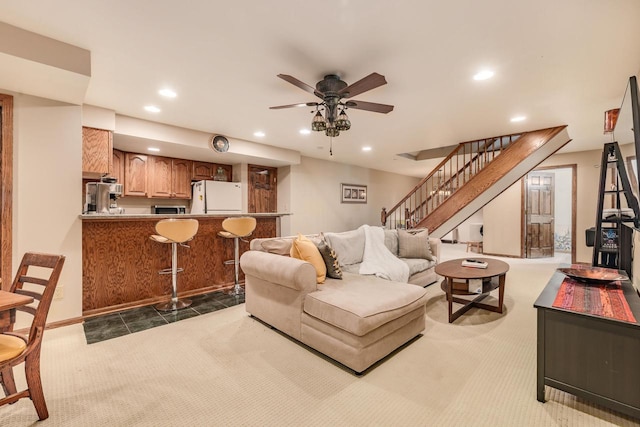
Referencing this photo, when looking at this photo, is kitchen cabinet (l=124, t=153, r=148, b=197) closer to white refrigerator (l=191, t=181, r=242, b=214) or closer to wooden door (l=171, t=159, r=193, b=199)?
wooden door (l=171, t=159, r=193, b=199)

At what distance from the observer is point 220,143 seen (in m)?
4.73

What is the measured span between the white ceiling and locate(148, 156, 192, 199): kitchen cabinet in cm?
160

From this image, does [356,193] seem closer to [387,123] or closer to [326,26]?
[387,123]

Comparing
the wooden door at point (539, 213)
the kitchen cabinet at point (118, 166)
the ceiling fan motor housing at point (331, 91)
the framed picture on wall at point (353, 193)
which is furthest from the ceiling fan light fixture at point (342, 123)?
the wooden door at point (539, 213)

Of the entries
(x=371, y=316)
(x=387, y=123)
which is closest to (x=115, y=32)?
(x=371, y=316)

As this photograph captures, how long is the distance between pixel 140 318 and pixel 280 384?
1.95 metres

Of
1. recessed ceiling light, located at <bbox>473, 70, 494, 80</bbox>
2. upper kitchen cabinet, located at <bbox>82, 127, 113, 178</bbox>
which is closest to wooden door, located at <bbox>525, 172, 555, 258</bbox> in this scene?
recessed ceiling light, located at <bbox>473, 70, 494, 80</bbox>

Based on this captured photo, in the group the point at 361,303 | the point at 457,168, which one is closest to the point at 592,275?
the point at 361,303

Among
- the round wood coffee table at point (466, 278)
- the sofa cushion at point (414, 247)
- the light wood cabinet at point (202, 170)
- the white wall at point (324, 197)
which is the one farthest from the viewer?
the white wall at point (324, 197)

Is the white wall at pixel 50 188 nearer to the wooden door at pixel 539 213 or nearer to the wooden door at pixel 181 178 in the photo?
the wooden door at pixel 181 178

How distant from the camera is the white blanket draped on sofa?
3139 millimetres

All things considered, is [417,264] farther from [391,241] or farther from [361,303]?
[361,303]

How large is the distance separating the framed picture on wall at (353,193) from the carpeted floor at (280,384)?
492 cm

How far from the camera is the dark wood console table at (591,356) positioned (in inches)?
55.4
